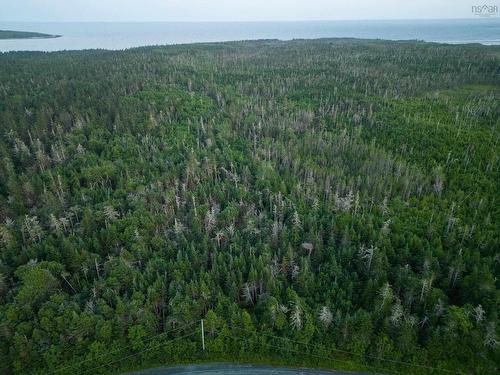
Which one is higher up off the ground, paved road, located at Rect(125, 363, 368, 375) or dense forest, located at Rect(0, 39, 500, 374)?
dense forest, located at Rect(0, 39, 500, 374)

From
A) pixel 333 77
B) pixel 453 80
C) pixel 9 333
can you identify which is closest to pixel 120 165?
pixel 9 333

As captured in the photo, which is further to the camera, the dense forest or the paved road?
the dense forest

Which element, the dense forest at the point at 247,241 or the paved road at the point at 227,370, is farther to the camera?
the dense forest at the point at 247,241

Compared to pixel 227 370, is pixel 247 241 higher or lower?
higher

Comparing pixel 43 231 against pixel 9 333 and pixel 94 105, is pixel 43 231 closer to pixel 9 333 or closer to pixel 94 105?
pixel 9 333

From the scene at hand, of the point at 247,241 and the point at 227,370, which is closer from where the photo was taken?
the point at 227,370
